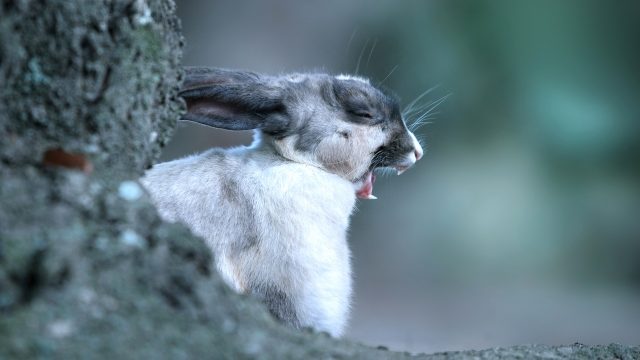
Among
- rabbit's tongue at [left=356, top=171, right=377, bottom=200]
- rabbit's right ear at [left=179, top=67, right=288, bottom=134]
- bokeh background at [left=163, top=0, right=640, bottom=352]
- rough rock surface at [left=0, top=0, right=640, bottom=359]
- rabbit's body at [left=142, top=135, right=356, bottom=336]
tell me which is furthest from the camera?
bokeh background at [left=163, top=0, right=640, bottom=352]

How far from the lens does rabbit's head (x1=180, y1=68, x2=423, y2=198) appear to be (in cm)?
→ 291

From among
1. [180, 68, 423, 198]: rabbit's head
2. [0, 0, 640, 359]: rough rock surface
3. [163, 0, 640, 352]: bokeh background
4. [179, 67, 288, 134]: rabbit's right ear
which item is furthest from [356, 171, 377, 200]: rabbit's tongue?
[163, 0, 640, 352]: bokeh background

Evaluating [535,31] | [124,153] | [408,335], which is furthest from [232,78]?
[535,31]

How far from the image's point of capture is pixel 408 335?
17.1ft

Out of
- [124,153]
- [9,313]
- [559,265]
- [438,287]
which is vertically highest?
[559,265]

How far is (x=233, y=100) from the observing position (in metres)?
2.91

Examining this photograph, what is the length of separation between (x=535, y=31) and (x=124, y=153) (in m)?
4.69

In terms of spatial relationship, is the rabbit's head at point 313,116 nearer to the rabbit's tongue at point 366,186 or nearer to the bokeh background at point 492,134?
the rabbit's tongue at point 366,186

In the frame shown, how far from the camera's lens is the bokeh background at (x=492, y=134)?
6.03 m

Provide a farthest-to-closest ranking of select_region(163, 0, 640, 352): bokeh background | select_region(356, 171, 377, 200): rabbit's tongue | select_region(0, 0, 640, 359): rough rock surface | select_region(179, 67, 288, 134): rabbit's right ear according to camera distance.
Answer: select_region(163, 0, 640, 352): bokeh background
select_region(356, 171, 377, 200): rabbit's tongue
select_region(179, 67, 288, 134): rabbit's right ear
select_region(0, 0, 640, 359): rough rock surface

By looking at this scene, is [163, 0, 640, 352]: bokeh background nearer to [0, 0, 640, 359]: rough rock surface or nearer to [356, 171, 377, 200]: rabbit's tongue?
[356, 171, 377, 200]: rabbit's tongue

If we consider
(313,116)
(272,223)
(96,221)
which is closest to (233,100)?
(313,116)

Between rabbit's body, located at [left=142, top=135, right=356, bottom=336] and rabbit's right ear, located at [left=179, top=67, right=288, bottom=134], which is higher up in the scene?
rabbit's right ear, located at [left=179, top=67, right=288, bottom=134]

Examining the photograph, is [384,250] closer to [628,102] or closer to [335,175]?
[628,102]
